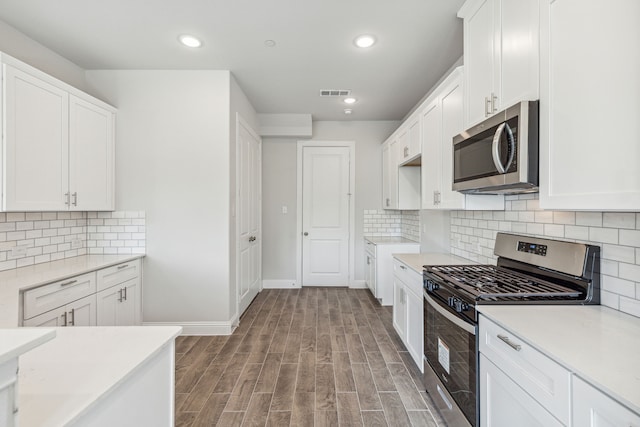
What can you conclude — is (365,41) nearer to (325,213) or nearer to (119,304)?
(325,213)

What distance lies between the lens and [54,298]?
6.72 ft

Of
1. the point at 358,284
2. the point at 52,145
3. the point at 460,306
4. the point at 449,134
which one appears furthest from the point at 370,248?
the point at 52,145

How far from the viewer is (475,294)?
146 cm

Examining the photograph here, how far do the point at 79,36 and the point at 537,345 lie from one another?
3.59 m

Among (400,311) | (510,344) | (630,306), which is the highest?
(630,306)

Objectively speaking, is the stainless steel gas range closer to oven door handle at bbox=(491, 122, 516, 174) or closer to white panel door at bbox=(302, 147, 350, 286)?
oven door handle at bbox=(491, 122, 516, 174)

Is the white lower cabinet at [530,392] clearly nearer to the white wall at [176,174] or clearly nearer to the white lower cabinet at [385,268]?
the white wall at [176,174]

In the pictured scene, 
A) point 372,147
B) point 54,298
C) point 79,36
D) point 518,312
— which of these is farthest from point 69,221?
point 372,147

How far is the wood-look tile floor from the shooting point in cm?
193

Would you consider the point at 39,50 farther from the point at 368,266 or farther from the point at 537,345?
the point at 368,266

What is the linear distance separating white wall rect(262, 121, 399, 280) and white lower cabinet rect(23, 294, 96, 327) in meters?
2.72

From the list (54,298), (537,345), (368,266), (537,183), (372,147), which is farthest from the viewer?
(372,147)

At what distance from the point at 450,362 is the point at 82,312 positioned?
8.39ft

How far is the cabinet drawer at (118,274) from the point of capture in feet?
8.21
